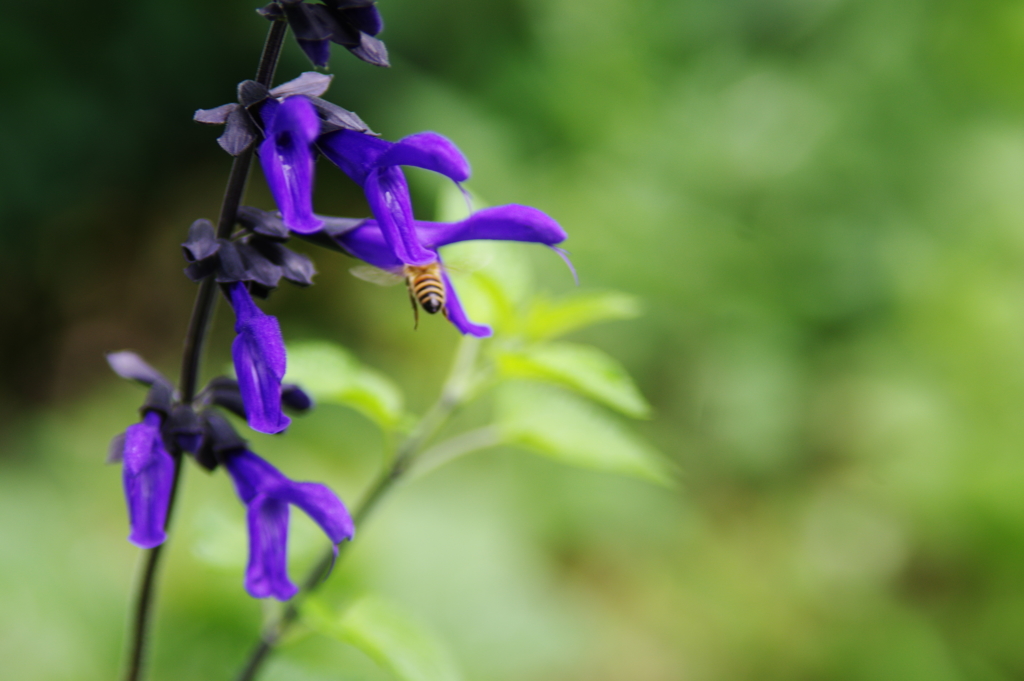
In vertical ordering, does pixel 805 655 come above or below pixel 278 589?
above

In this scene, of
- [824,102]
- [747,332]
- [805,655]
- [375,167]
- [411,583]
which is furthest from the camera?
[824,102]

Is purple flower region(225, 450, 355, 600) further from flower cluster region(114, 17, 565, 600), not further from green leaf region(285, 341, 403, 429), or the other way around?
green leaf region(285, 341, 403, 429)

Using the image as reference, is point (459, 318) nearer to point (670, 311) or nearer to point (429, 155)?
point (429, 155)

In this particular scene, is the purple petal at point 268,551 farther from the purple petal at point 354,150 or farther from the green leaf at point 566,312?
the green leaf at point 566,312

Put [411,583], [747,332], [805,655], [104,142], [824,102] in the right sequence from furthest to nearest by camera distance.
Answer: [104,142] < [824,102] < [747,332] < [805,655] < [411,583]

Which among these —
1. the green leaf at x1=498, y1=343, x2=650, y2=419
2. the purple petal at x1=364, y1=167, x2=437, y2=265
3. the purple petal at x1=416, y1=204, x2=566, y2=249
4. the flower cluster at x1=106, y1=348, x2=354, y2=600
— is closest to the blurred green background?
the green leaf at x1=498, y1=343, x2=650, y2=419

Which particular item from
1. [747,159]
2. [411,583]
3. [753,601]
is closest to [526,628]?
[411,583]

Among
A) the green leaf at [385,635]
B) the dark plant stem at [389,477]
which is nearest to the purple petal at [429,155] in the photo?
the dark plant stem at [389,477]

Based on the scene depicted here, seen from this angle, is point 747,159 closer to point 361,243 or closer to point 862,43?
point 862,43
